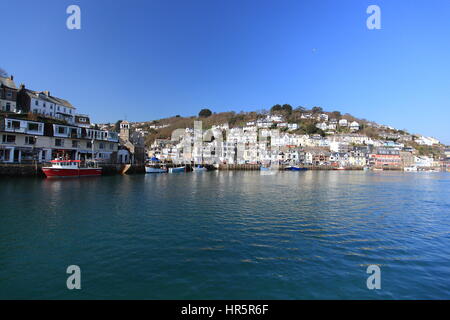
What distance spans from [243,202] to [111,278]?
55.3 feet

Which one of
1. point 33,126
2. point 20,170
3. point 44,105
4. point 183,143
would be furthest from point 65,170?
point 183,143

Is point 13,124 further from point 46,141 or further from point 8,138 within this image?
point 46,141

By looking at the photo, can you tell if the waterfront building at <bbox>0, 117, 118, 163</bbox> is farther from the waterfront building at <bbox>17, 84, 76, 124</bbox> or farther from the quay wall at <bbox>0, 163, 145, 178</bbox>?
the waterfront building at <bbox>17, 84, 76, 124</bbox>

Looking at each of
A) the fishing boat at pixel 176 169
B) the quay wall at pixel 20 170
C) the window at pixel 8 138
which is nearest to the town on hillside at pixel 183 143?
the window at pixel 8 138

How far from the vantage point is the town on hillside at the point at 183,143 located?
4881cm

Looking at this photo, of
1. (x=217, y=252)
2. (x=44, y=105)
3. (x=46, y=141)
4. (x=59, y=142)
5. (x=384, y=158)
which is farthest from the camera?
(x=384, y=158)

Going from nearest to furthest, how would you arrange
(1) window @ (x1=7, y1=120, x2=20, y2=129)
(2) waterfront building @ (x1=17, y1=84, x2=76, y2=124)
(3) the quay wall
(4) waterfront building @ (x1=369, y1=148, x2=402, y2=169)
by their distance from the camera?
(3) the quay wall → (1) window @ (x1=7, y1=120, x2=20, y2=129) → (2) waterfront building @ (x1=17, y1=84, x2=76, y2=124) → (4) waterfront building @ (x1=369, y1=148, x2=402, y2=169)

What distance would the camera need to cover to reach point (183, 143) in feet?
397

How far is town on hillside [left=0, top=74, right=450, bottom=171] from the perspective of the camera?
48812mm

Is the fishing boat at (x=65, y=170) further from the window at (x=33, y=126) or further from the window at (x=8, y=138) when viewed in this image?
the window at (x=33, y=126)

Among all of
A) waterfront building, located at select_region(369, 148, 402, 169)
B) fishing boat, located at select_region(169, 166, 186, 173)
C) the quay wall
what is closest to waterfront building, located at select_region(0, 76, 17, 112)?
the quay wall

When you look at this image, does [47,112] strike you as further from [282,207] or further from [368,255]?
[368,255]

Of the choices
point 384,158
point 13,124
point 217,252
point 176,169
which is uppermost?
point 13,124
